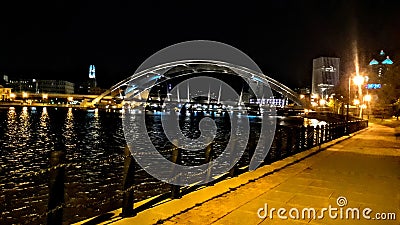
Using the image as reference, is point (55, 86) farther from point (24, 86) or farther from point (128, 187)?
point (128, 187)

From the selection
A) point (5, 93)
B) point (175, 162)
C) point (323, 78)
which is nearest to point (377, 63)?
point (323, 78)

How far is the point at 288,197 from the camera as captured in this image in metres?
8.29

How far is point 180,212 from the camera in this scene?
702 centimetres

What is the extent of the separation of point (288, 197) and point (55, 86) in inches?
7749

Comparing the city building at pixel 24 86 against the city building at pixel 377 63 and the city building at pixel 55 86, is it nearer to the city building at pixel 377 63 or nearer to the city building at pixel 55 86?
the city building at pixel 55 86

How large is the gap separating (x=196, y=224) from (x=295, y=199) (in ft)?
8.68

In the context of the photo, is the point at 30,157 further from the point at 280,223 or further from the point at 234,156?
the point at 280,223

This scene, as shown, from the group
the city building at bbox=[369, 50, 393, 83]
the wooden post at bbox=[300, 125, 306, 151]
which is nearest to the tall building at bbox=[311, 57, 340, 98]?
the city building at bbox=[369, 50, 393, 83]

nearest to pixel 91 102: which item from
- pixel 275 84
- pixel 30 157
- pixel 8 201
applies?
pixel 275 84

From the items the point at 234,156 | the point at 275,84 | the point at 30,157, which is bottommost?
the point at 30,157

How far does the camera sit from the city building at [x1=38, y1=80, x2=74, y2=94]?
191 meters

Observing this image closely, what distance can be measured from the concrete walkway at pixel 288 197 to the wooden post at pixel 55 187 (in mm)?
1028

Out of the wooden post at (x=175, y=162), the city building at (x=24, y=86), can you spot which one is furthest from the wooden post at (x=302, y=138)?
the city building at (x=24, y=86)

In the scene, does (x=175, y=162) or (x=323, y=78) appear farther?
(x=323, y=78)
